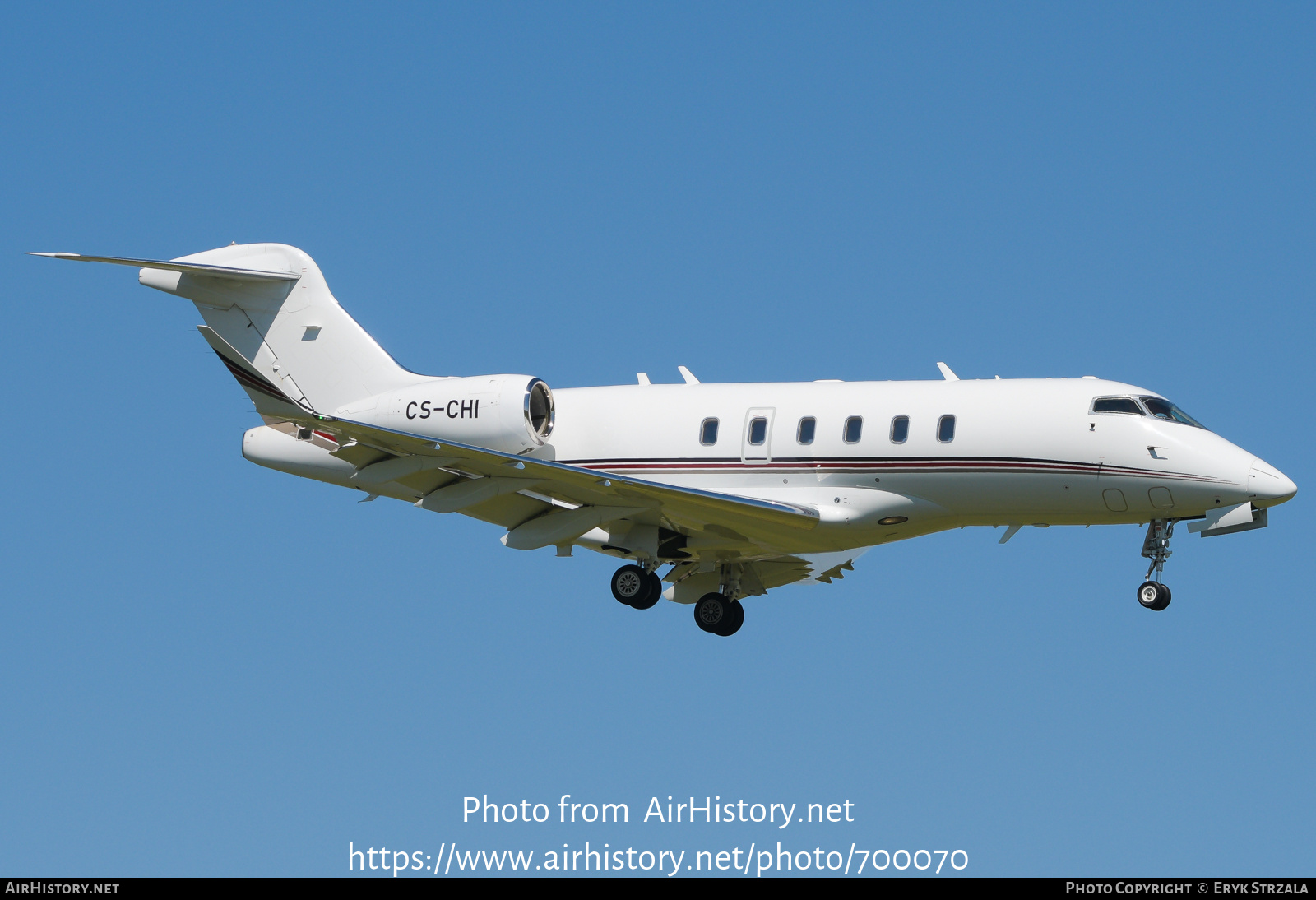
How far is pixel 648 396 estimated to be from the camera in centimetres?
2500

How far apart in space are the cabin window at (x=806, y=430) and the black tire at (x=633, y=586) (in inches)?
116

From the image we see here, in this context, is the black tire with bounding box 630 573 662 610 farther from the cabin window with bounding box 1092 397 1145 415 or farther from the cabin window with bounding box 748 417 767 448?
the cabin window with bounding box 1092 397 1145 415

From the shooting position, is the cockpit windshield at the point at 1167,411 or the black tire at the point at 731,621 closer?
the cockpit windshield at the point at 1167,411

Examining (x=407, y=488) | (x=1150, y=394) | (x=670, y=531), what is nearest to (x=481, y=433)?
(x=407, y=488)

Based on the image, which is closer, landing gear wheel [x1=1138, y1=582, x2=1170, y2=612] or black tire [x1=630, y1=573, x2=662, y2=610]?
landing gear wheel [x1=1138, y1=582, x2=1170, y2=612]

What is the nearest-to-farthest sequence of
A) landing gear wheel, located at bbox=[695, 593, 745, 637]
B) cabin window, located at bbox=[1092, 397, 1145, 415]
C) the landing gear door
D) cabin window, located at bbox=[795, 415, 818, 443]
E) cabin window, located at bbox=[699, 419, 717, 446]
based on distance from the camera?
1. cabin window, located at bbox=[1092, 397, 1145, 415]
2. cabin window, located at bbox=[795, 415, 818, 443]
3. the landing gear door
4. cabin window, located at bbox=[699, 419, 717, 446]
5. landing gear wheel, located at bbox=[695, 593, 745, 637]

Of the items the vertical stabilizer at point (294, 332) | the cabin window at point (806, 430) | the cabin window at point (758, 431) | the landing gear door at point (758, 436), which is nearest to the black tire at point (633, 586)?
the landing gear door at point (758, 436)

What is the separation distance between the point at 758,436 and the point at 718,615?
3.50m

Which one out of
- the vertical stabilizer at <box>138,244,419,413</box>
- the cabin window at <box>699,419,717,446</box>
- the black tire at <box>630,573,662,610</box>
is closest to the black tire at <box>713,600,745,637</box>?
the black tire at <box>630,573,662,610</box>

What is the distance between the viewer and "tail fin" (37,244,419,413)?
26125mm

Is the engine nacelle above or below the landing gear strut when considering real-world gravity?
above

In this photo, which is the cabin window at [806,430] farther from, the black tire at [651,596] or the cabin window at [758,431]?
the black tire at [651,596]

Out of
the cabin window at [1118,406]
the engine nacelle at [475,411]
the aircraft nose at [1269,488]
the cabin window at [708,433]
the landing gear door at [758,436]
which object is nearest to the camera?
the aircraft nose at [1269,488]

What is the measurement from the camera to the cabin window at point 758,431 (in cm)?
2380
